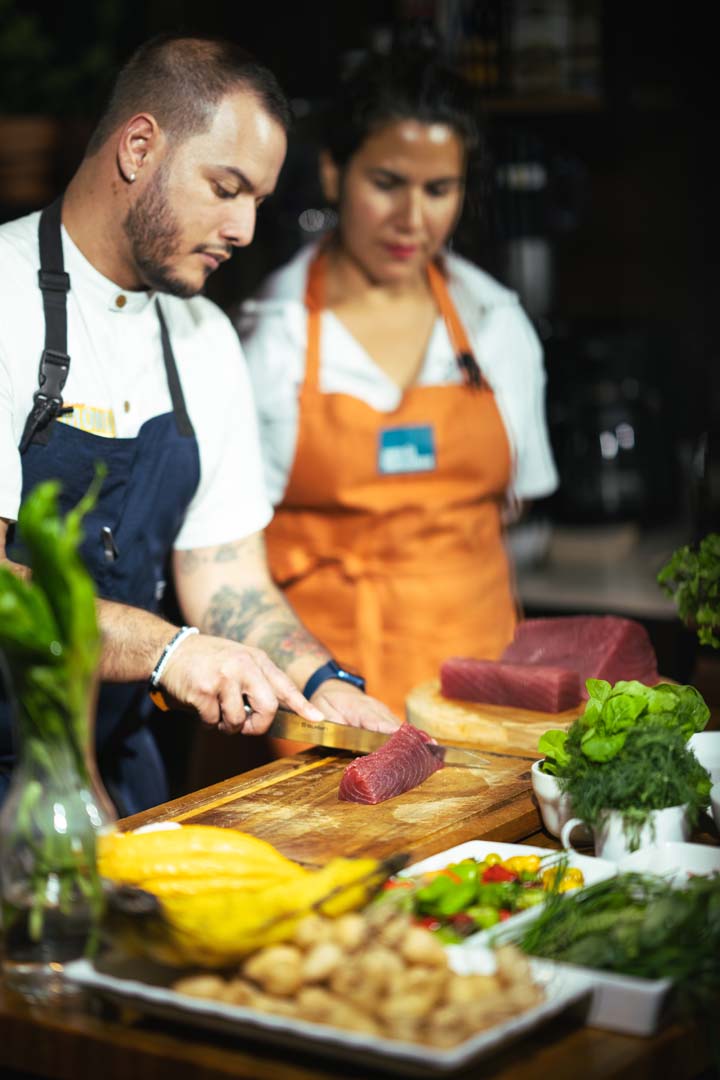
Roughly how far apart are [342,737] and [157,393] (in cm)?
68

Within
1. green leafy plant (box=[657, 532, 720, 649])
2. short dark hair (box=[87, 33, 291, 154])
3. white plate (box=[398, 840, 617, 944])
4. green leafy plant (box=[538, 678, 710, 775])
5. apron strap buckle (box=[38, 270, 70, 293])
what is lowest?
white plate (box=[398, 840, 617, 944])

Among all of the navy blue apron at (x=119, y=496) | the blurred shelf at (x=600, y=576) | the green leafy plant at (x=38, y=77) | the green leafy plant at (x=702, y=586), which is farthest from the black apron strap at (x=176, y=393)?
the blurred shelf at (x=600, y=576)

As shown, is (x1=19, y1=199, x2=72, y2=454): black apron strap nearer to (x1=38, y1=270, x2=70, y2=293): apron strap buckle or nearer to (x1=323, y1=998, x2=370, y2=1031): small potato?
(x1=38, y1=270, x2=70, y2=293): apron strap buckle

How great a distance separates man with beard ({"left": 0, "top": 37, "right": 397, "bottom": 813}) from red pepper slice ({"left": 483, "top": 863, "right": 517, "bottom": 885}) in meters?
0.54

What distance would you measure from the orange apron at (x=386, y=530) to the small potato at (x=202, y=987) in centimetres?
190

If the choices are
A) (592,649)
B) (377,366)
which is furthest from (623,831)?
(377,366)

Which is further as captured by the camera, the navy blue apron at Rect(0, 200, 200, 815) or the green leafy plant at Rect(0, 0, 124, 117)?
the green leafy plant at Rect(0, 0, 124, 117)

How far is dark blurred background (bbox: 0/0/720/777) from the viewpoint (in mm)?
3859

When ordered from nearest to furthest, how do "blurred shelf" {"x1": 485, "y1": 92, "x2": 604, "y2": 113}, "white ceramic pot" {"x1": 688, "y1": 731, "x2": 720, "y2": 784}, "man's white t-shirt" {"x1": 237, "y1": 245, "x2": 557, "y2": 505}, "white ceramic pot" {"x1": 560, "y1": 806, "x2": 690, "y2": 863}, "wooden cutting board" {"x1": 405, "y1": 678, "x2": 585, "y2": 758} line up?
1. "white ceramic pot" {"x1": 560, "y1": 806, "x2": 690, "y2": 863}
2. "white ceramic pot" {"x1": 688, "y1": 731, "x2": 720, "y2": 784}
3. "wooden cutting board" {"x1": 405, "y1": 678, "x2": 585, "y2": 758}
4. "man's white t-shirt" {"x1": 237, "y1": 245, "x2": 557, "y2": 505}
5. "blurred shelf" {"x1": 485, "y1": 92, "x2": 604, "y2": 113}

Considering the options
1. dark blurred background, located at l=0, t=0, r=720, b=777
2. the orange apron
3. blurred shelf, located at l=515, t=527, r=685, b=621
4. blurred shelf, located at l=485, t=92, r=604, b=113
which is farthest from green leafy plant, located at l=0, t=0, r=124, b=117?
blurred shelf, located at l=515, t=527, r=685, b=621

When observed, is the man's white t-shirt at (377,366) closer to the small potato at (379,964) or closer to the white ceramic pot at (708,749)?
the white ceramic pot at (708,749)

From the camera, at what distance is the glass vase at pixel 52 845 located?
55.6 inches

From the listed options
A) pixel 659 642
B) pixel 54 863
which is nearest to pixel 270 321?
pixel 659 642

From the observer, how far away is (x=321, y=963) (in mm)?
1328
